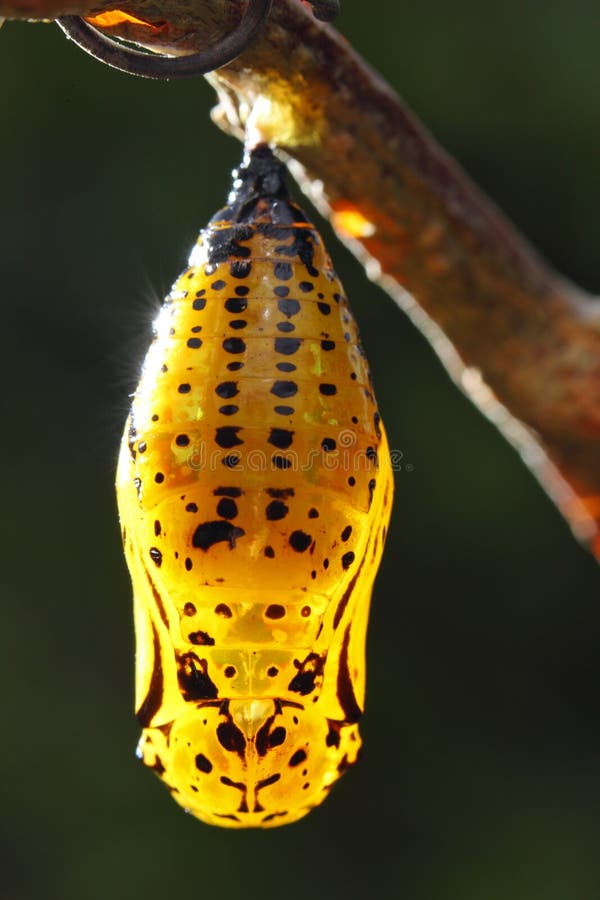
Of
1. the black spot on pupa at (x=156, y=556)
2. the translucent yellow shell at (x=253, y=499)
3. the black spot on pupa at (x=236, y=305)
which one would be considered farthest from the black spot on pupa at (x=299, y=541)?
the black spot on pupa at (x=236, y=305)

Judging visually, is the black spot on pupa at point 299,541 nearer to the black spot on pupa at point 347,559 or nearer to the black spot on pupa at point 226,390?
the black spot on pupa at point 347,559

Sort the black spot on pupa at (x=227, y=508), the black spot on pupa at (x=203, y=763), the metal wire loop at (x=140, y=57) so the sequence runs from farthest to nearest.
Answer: the black spot on pupa at (x=203, y=763), the black spot on pupa at (x=227, y=508), the metal wire loop at (x=140, y=57)

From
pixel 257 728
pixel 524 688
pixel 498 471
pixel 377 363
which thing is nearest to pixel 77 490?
pixel 377 363

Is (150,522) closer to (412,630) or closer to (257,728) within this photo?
(257,728)

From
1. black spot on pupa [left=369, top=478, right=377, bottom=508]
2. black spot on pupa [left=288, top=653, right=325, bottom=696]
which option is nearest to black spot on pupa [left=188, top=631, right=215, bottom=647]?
black spot on pupa [left=288, top=653, right=325, bottom=696]

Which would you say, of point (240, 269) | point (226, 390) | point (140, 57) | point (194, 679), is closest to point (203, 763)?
point (194, 679)

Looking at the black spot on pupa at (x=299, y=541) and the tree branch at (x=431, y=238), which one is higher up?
the tree branch at (x=431, y=238)

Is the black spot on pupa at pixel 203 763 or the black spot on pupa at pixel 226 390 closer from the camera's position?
the black spot on pupa at pixel 226 390

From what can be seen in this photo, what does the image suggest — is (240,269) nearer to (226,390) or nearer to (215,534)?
(226,390)
